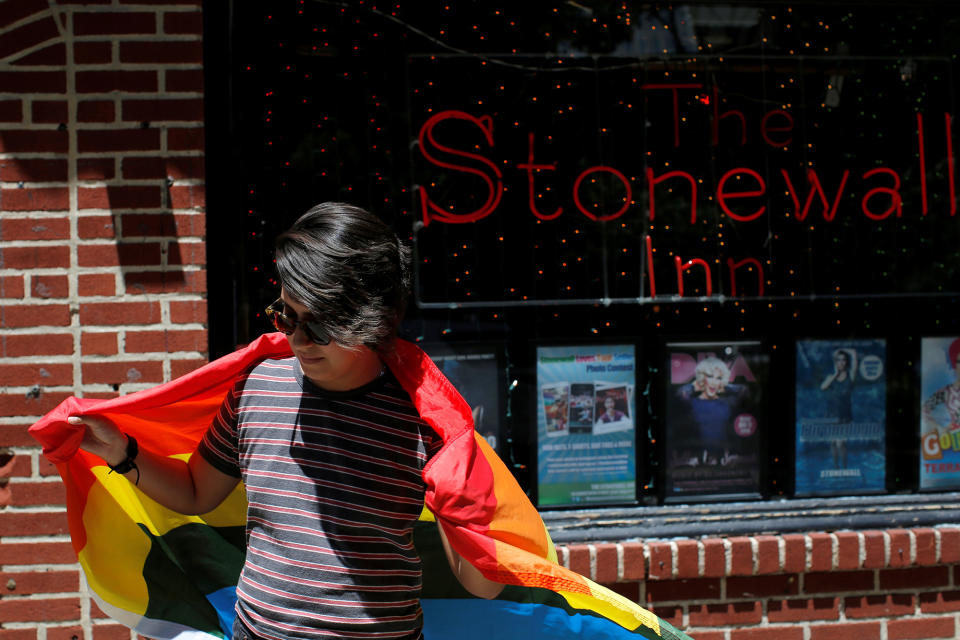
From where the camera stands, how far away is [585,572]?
3.08 metres

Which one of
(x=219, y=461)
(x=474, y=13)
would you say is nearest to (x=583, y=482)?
(x=219, y=461)

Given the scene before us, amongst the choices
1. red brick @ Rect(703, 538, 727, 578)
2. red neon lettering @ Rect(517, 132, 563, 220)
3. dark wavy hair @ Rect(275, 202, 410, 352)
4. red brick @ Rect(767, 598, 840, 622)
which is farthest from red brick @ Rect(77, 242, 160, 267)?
red brick @ Rect(767, 598, 840, 622)

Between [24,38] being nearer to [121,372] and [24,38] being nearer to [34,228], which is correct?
[34,228]

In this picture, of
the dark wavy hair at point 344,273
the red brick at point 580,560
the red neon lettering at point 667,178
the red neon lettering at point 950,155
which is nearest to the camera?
the dark wavy hair at point 344,273

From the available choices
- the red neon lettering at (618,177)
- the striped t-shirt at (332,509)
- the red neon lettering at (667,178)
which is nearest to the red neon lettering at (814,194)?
the red neon lettering at (667,178)

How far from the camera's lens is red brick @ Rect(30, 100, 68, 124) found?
283 cm

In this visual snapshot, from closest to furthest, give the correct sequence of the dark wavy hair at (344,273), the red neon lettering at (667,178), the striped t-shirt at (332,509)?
1. the dark wavy hair at (344,273)
2. the striped t-shirt at (332,509)
3. the red neon lettering at (667,178)

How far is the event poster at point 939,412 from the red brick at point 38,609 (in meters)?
3.44

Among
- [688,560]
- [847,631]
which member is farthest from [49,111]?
[847,631]

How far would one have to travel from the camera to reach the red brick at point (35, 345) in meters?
2.81

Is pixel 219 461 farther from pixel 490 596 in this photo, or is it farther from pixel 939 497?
pixel 939 497

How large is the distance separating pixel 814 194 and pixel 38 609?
3400mm

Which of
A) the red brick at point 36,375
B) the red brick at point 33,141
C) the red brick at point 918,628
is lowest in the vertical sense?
the red brick at point 918,628

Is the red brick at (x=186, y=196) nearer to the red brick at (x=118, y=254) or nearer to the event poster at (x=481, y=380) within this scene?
the red brick at (x=118, y=254)
